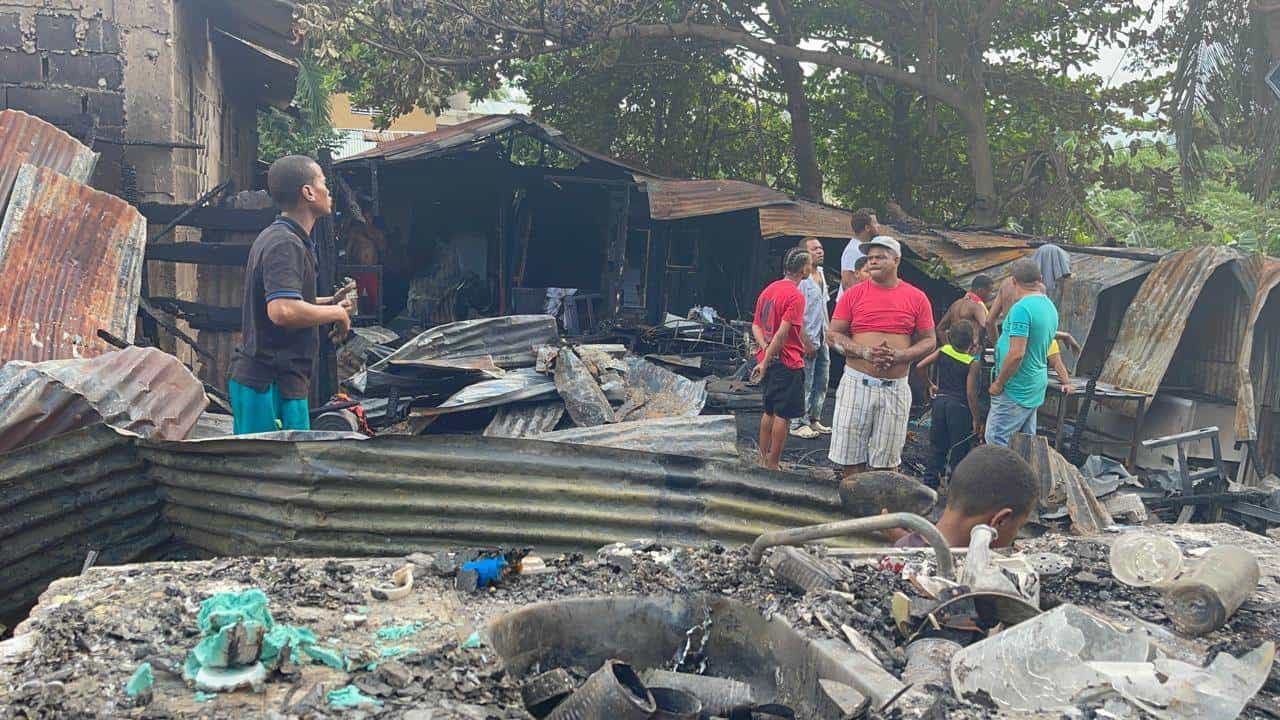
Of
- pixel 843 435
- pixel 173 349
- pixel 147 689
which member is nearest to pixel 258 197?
pixel 173 349

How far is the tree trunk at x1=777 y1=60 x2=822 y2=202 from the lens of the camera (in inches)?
631

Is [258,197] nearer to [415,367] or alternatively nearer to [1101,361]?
[415,367]

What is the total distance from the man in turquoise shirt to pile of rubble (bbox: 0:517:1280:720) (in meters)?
2.86

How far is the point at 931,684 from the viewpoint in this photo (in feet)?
8.04

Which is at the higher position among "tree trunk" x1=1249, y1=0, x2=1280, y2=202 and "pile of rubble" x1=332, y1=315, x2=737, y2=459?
"tree trunk" x1=1249, y1=0, x2=1280, y2=202

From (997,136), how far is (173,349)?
567 inches

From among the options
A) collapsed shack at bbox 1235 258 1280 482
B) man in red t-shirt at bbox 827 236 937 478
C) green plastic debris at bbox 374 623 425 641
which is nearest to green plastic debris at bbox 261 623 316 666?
green plastic debris at bbox 374 623 425 641

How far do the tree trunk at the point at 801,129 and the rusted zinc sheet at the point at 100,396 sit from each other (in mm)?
12946

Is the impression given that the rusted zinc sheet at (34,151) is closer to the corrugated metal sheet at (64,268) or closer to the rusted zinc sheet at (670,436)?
the corrugated metal sheet at (64,268)

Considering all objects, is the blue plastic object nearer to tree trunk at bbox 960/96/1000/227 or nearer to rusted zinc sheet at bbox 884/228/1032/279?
rusted zinc sheet at bbox 884/228/1032/279

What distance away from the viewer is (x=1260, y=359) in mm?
10227

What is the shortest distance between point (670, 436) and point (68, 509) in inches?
155

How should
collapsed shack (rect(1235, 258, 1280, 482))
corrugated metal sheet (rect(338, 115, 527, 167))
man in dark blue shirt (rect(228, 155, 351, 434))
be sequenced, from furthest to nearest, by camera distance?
corrugated metal sheet (rect(338, 115, 527, 167)) → collapsed shack (rect(1235, 258, 1280, 482)) → man in dark blue shirt (rect(228, 155, 351, 434))

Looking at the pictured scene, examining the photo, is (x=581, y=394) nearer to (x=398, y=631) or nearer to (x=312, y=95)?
(x=398, y=631)
